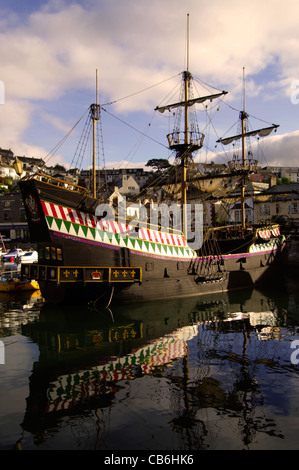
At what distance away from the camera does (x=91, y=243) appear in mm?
16203

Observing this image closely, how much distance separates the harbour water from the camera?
6121 mm

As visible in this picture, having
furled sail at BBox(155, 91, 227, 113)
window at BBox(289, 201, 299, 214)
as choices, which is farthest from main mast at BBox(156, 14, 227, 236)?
window at BBox(289, 201, 299, 214)

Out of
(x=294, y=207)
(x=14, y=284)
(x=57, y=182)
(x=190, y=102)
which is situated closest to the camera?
(x=57, y=182)

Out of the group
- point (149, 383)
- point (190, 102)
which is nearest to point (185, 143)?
point (190, 102)

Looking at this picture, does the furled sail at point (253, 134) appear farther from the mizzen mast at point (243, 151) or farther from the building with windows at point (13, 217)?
the building with windows at point (13, 217)

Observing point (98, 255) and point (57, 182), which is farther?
point (98, 255)

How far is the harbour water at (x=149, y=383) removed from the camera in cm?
612

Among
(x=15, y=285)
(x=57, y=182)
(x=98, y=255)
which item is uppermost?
(x=57, y=182)

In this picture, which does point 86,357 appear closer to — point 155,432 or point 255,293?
point 155,432

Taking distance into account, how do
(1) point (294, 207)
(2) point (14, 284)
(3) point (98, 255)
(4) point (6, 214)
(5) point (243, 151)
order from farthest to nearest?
(4) point (6, 214), (1) point (294, 207), (5) point (243, 151), (2) point (14, 284), (3) point (98, 255)

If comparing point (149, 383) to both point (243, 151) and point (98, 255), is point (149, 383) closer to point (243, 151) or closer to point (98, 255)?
point (98, 255)

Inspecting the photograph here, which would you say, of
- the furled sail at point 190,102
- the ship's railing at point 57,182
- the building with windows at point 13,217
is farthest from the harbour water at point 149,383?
the building with windows at point 13,217

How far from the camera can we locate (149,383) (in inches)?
332
